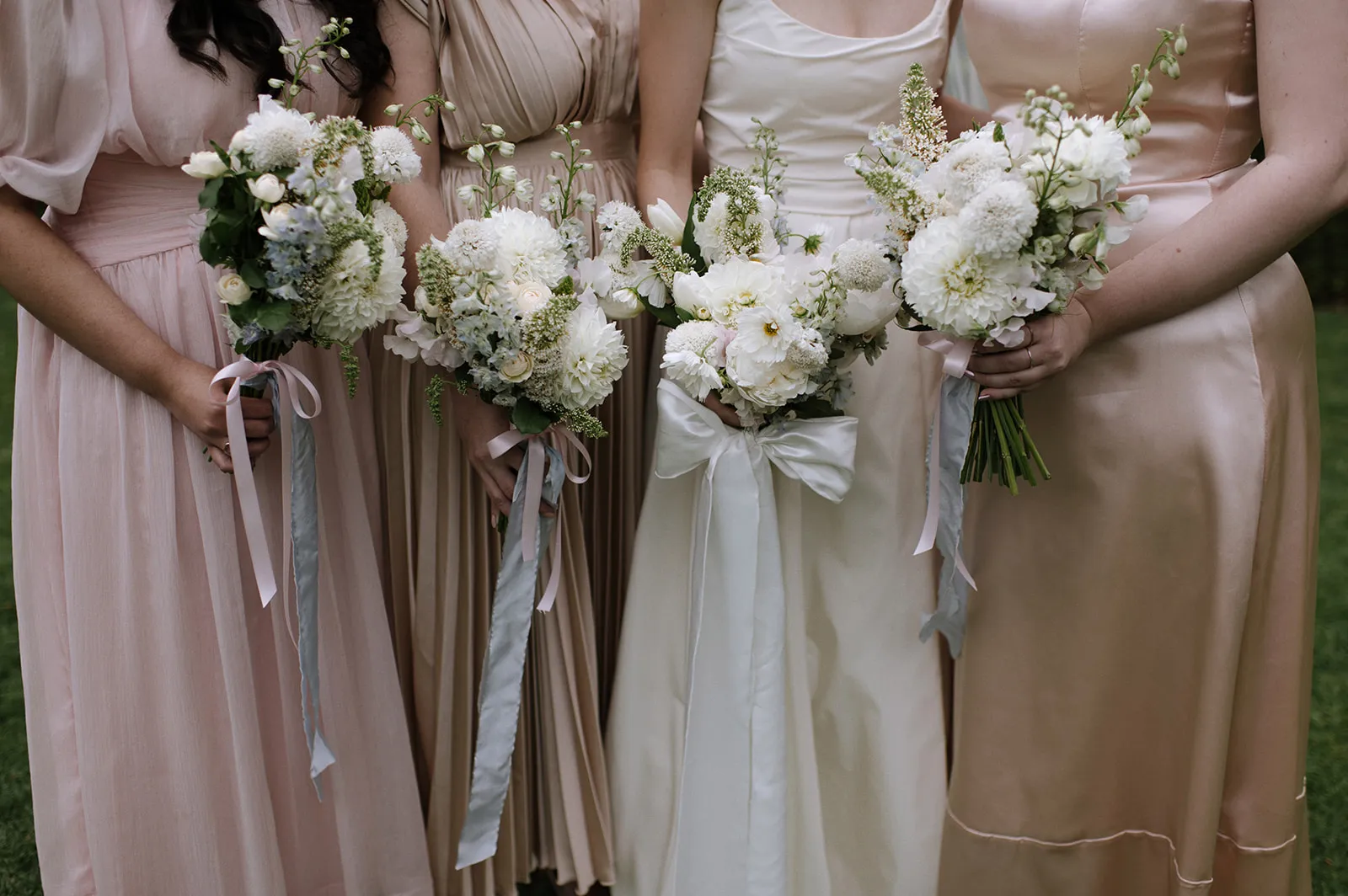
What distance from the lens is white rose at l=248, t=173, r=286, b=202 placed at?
1.97 metres

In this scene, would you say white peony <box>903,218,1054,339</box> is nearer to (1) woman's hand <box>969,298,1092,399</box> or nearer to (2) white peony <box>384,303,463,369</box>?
(1) woman's hand <box>969,298,1092,399</box>

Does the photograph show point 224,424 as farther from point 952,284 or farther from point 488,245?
point 952,284

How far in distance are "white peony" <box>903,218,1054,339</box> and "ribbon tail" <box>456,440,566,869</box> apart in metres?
0.93

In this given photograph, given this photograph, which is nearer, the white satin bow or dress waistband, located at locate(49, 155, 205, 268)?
dress waistband, located at locate(49, 155, 205, 268)

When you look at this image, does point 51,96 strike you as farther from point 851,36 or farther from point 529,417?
point 851,36

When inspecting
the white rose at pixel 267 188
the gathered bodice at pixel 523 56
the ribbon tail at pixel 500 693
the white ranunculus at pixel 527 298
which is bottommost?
the ribbon tail at pixel 500 693

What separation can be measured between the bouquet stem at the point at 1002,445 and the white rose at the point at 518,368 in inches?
34.3

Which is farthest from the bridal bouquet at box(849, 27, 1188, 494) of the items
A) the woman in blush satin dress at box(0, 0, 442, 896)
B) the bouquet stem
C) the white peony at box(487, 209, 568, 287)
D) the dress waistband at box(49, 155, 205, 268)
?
the dress waistband at box(49, 155, 205, 268)

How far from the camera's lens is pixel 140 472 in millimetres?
2408

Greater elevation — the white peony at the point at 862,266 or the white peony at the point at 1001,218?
the white peony at the point at 1001,218

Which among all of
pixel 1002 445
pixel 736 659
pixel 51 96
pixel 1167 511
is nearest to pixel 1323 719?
pixel 1167 511

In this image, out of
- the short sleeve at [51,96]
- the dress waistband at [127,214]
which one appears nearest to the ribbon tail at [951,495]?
the dress waistband at [127,214]

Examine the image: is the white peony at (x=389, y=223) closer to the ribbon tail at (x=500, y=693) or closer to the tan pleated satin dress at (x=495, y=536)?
the tan pleated satin dress at (x=495, y=536)

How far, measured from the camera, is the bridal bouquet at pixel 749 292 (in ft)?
7.43
